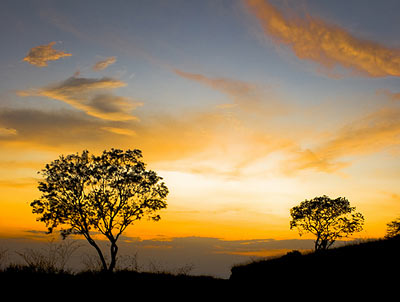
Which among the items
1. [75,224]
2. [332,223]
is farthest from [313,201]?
[75,224]

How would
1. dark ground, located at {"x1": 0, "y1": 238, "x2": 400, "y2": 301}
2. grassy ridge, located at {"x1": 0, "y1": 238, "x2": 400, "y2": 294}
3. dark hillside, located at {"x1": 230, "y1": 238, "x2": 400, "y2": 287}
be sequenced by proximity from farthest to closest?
dark hillside, located at {"x1": 230, "y1": 238, "x2": 400, "y2": 287}, grassy ridge, located at {"x1": 0, "y1": 238, "x2": 400, "y2": 294}, dark ground, located at {"x1": 0, "y1": 238, "x2": 400, "y2": 301}

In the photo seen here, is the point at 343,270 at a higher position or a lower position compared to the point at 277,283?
higher

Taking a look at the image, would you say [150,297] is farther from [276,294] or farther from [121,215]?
[121,215]

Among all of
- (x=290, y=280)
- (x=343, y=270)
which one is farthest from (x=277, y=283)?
(x=343, y=270)

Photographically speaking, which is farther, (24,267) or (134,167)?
(134,167)

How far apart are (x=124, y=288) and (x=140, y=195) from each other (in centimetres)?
3370

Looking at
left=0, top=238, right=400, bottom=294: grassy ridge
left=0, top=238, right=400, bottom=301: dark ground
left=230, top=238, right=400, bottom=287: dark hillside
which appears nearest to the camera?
left=0, top=238, right=400, bottom=301: dark ground

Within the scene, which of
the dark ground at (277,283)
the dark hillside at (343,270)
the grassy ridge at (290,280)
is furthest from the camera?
the dark hillside at (343,270)

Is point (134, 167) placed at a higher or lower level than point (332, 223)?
higher

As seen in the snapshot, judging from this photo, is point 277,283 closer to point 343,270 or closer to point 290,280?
point 290,280

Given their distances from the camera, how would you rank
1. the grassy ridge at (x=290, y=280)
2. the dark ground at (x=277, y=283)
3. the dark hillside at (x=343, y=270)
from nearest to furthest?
1. the dark ground at (x=277, y=283)
2. the grassy ridge at (x=290, y=280)
3. the dark hillside at (x=343, y=270)

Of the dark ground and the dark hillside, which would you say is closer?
the dark ground

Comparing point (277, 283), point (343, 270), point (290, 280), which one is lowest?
point (277, 283)

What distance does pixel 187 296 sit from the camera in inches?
547
